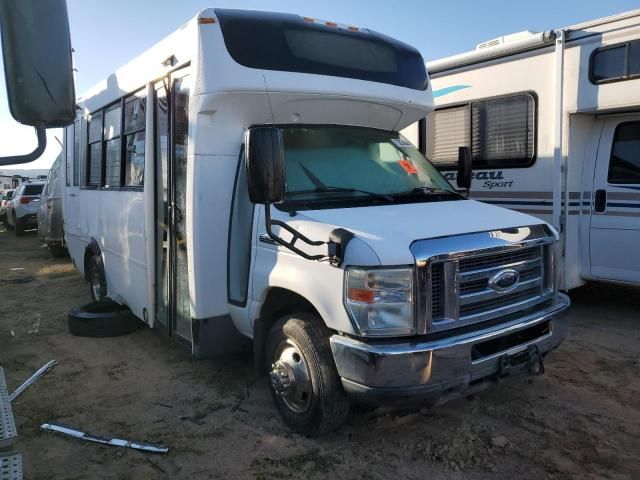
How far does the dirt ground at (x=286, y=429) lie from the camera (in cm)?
→ 351

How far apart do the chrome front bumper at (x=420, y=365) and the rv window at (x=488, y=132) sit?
3.97 metres

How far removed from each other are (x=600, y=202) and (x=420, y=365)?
14.5ft

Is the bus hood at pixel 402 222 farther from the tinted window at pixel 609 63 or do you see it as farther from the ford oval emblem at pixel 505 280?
the tinted window at pixel 609 63

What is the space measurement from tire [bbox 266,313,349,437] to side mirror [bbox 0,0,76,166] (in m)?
2.10

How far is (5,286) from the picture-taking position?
32.7 ft

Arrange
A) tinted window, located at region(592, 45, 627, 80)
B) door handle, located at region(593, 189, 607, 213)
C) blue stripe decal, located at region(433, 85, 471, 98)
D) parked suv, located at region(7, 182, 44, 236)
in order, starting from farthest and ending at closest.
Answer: parked suv, located at region(7, 182, 44, 236)
blue stripe decal, located at region(433, 85, 471, 98)
door handle, located at region(593, 189, 607, 213)
tinted window, located at region(592, 45, 627, 80)

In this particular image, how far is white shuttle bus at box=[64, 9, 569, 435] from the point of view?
10.7ft

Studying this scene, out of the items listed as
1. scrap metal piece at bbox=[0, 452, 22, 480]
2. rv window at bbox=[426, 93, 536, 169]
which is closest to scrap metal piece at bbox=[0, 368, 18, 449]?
scrap metal piece at bbox=[0, 452, 22, 480]

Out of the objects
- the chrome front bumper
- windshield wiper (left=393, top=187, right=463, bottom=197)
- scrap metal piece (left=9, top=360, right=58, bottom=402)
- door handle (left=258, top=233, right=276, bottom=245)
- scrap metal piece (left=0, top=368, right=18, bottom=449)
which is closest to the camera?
scrap metal piece (left=0, top=368, right=18, bottom=449)

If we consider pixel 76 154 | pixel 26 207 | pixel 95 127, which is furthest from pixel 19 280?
pixel 26 207

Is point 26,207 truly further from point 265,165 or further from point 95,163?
point 265,165

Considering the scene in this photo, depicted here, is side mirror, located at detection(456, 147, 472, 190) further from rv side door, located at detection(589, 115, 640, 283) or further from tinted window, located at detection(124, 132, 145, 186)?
tinted window, located at detection(124, 132, 145, 186)

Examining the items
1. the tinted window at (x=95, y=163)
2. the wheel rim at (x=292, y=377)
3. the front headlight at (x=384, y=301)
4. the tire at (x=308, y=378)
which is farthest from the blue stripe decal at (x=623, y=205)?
the tinted window at (x=95, y=163)

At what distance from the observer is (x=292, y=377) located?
12.5ft
